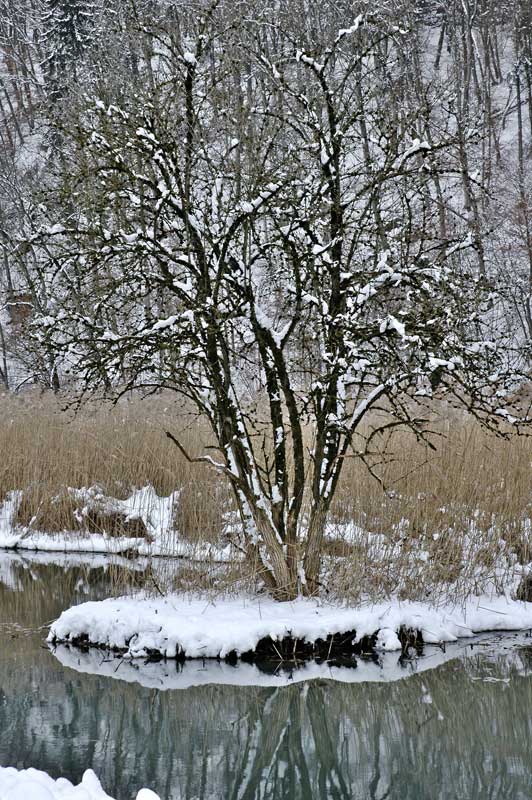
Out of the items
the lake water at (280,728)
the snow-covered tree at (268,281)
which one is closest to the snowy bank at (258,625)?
the lake water at (280,728)

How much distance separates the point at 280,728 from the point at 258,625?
1.00 m

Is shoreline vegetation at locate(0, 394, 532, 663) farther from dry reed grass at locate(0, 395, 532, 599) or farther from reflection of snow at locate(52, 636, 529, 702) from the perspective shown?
reflection of snow at locate(52, 636, 529, 702)

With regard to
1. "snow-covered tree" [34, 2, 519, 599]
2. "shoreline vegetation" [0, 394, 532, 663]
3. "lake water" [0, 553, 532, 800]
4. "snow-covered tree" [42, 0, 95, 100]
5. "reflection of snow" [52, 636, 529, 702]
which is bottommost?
"lake water" [0, 553, 532, 800]

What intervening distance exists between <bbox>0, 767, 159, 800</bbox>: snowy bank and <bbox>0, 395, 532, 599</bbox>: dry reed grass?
2.63m

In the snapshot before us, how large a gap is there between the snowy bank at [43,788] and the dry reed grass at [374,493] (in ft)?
8.64

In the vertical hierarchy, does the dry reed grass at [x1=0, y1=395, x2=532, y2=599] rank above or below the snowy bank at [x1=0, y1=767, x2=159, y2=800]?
above

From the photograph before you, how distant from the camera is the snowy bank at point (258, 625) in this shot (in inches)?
277

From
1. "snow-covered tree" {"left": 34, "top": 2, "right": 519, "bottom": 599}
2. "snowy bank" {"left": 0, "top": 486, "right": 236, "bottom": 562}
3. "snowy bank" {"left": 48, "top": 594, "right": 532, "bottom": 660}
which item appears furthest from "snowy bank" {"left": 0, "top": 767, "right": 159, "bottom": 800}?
"snowy bank" {"left": 0, "top": 486, "right": 236, "bottom": 562}

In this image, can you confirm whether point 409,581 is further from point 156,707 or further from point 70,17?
point 70,17

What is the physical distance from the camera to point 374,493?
866 cm

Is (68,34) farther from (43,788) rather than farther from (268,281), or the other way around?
(43,788)

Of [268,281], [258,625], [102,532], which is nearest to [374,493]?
[258,625]

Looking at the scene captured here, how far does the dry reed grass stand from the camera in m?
7.64

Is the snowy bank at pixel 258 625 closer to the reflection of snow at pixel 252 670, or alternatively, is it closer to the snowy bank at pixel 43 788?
the reflection of snow at pixel 252 670
